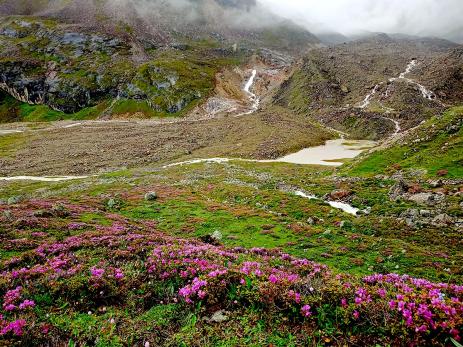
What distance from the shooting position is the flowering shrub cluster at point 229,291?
7566 mm

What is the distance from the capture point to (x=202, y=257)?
1210 centimetres

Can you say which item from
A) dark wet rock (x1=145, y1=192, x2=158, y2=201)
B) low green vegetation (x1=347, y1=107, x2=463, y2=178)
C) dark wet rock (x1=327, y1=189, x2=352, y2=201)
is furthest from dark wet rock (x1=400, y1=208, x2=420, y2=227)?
dark wet rock (x1=145, y1=192, x2=158, y2=201)

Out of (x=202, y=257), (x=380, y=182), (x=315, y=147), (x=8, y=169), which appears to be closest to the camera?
(x=202, y=257)

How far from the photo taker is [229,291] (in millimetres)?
9445

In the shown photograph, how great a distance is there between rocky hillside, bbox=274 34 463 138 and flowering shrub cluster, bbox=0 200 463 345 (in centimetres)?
11389

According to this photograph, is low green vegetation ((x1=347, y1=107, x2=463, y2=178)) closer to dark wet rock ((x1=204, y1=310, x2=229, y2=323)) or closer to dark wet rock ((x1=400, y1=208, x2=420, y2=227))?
dark wet rock ((x1=400, y1=208, x2=420, y2=227))

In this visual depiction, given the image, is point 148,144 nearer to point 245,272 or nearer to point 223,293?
point 245,272

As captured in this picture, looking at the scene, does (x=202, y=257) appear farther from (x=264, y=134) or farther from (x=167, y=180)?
(x=264, y=134)

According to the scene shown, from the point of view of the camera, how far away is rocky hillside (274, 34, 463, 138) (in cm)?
12251

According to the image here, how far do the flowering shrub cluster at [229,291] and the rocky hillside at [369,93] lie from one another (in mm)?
113893

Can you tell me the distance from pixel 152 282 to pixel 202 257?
2425 millimetres

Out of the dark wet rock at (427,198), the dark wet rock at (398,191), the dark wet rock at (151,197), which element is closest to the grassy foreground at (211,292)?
the dark wet rock at (427,198)

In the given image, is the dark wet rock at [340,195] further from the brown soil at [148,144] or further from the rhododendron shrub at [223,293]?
the brown soil at [148,144]

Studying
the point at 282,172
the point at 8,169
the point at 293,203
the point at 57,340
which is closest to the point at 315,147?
the point at 282,172
